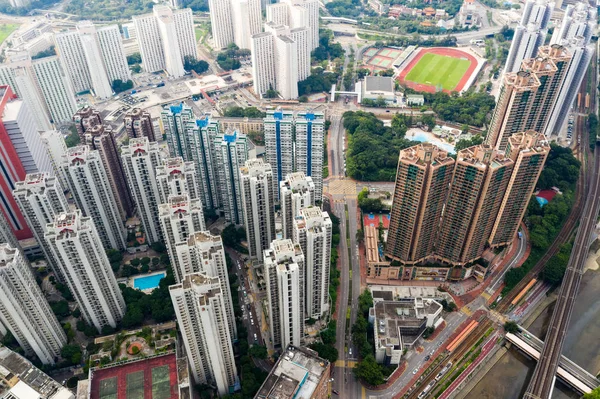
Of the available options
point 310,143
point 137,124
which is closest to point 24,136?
point 137,124

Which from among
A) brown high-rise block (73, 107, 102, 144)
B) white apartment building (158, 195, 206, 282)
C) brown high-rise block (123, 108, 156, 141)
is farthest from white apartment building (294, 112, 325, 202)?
brown high-rise block (73, 107, 102, 144)

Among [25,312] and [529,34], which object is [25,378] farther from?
[529,34]

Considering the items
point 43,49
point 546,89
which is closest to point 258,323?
point 546,89

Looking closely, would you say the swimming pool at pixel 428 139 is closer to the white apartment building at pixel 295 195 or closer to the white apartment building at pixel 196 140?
the white apartment building at pixel 196 140

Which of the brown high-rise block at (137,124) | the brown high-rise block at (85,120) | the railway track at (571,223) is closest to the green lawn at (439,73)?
the railway track at (571,223)

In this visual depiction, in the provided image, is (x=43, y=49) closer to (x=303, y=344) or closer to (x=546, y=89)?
(x=303, y=344)

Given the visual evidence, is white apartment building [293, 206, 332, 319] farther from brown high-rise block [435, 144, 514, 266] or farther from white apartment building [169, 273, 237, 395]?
brown high-rise block [435, 144, 514, 266]
